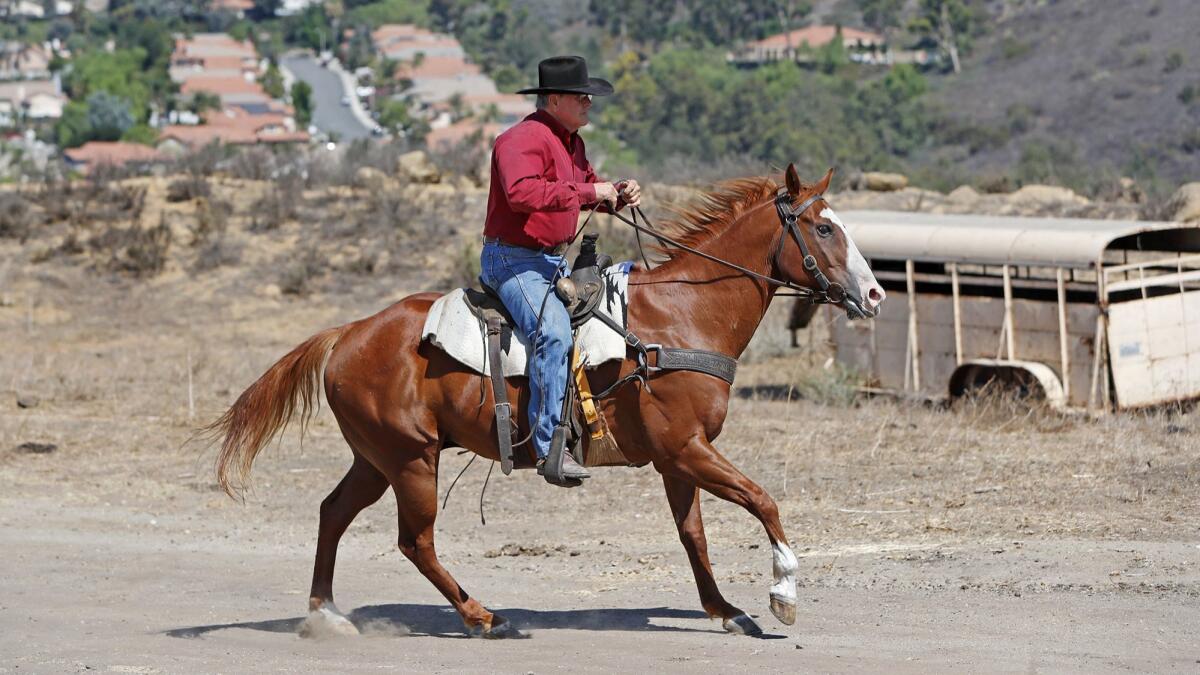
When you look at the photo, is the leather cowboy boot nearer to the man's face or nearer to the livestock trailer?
the man's face

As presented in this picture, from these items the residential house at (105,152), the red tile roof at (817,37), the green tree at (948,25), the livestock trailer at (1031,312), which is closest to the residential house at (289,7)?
the red tile roof at (817,37)

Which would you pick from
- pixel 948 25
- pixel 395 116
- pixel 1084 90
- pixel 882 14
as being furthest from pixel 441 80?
pixel 1084 90

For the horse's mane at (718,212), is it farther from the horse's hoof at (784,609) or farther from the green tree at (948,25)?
the green tree at (948,25)

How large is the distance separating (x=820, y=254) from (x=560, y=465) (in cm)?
164

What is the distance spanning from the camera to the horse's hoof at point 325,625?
8.55 m

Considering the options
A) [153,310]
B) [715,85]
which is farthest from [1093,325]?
[715,85]

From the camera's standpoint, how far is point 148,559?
Result: 10.8 metres

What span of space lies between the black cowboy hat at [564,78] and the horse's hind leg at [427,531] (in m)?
1.92

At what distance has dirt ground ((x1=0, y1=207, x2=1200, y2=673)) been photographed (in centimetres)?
774

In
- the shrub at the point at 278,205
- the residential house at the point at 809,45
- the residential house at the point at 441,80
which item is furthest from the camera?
the residential house at the point at 441,80

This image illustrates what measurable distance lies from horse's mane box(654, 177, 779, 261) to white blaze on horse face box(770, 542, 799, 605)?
165cm

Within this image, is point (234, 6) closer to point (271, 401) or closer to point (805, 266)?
point (271, 401)

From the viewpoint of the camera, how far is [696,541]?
835cm

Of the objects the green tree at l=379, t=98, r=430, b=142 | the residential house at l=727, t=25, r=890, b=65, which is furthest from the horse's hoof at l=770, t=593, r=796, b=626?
the residential house at l=727, t=25, r=890, b=65
